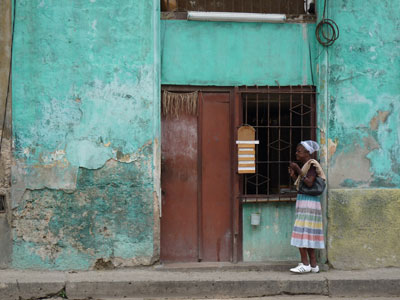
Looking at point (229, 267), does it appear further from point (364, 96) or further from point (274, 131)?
point (364, 96)

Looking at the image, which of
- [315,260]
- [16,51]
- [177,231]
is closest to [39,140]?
[16,51]

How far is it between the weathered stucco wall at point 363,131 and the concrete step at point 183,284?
18.8 inches

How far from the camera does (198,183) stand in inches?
257

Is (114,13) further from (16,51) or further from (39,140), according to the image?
(39,140)

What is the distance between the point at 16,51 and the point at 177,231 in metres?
2.94

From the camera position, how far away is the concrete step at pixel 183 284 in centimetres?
563

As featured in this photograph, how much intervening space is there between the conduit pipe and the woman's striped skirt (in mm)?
2277

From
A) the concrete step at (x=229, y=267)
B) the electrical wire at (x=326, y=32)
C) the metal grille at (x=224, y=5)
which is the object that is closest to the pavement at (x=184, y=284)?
the concrete step at (x=229, y=267)

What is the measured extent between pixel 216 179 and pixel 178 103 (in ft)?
3.56

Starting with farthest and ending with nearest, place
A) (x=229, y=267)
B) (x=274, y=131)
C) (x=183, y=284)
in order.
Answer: (x=274, y=131) → (x=229, y=267) → (x=183, y=284)

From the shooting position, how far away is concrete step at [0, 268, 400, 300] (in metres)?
5.63

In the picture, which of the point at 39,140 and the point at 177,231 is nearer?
the point at 39,140

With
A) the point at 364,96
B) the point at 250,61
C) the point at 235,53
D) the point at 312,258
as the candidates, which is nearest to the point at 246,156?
the point at 250,61

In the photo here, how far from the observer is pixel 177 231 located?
6.50 metres
